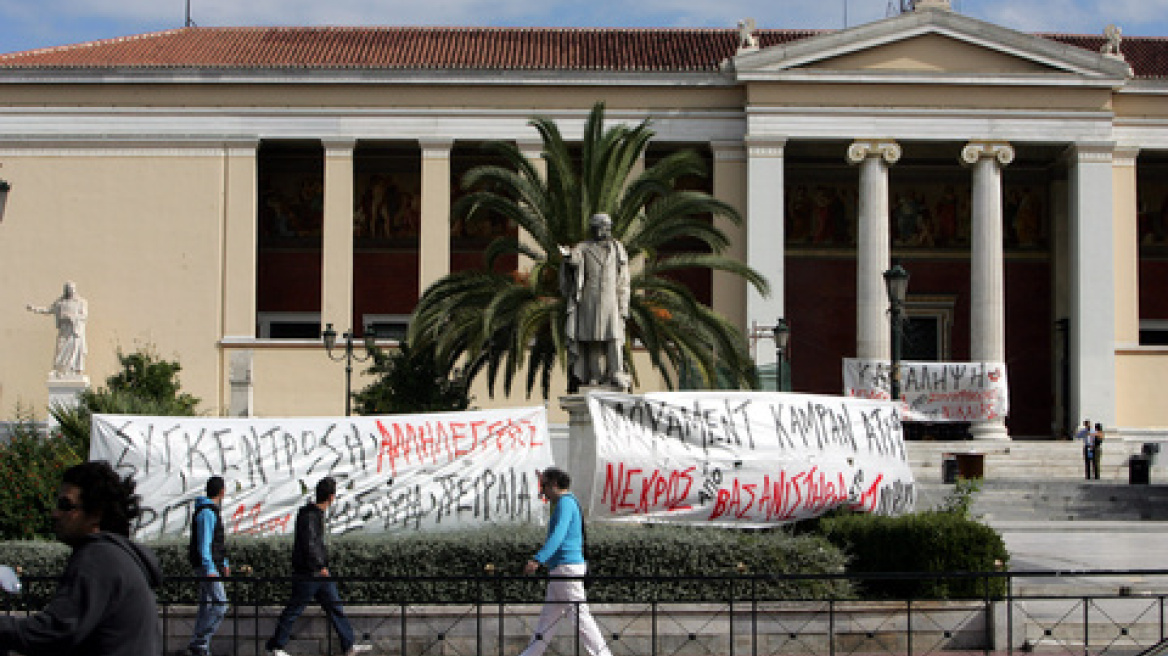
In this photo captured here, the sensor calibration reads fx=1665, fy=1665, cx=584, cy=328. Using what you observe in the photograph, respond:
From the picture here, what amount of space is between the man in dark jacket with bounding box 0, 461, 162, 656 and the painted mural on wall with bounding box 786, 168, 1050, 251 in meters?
39.4

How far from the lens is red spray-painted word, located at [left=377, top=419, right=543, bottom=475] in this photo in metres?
15.4

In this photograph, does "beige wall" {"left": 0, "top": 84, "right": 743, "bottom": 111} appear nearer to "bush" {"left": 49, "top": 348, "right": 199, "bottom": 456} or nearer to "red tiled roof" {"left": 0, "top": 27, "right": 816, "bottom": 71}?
"red tiled roof" {"left": 0, "top": 27, "right": 816, "bottom": 71}

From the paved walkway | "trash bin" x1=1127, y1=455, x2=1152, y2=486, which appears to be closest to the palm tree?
the paved walkway

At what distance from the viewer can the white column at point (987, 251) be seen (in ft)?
134

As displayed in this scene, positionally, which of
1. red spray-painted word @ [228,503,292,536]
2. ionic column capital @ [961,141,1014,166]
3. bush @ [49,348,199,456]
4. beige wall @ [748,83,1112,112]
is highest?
beige wall @ [748,83,1112,112]

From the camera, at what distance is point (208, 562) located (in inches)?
508

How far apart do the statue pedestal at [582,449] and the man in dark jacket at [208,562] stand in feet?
11.2

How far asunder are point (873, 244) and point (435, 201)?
10895 mm

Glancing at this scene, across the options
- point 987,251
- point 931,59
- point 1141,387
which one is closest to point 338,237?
point 931,59

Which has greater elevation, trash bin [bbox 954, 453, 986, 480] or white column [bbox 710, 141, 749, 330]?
white column [bbox 710, 141, 749, 330]

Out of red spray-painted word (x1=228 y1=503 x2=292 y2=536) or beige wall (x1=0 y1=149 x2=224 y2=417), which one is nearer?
red spray-painted word (x1=228 y1=503 x2=292 y2=536)

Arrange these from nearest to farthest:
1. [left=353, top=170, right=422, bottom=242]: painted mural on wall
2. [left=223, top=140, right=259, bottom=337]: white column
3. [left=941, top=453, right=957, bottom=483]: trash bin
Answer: [left=941, top=453, right=957, bottom=483]: trash bin, [left=223, top=140, right=259, bottom=337]: white column, [left=353, top=170, right=422, bottom=242]: painted mural on wall

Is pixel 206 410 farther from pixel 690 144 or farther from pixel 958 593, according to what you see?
pixel 958 593

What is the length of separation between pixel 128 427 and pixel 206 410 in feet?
78.7
